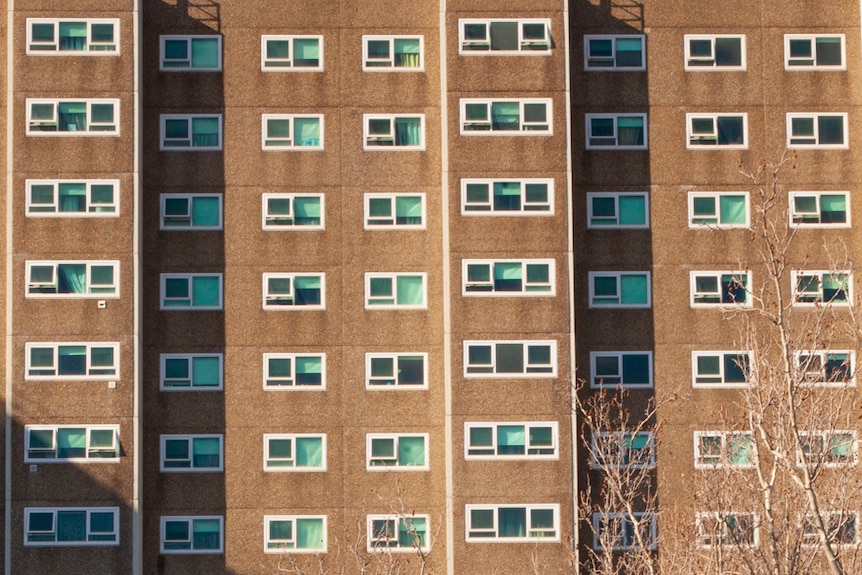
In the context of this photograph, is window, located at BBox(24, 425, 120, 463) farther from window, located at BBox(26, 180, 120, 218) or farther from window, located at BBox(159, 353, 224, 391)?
window, located at BBox(26, 180, 120, 218)

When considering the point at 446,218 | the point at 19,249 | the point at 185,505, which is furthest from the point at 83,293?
the point at 446,218

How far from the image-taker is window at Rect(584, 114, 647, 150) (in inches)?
1852

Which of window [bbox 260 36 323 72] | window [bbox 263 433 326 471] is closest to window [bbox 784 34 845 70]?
window [bbox 260 36 323 72]

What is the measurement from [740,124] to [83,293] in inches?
844

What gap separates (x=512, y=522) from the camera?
145 feet

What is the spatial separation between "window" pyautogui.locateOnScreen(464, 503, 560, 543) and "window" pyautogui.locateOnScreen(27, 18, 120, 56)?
18.2m

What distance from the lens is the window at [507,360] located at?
1759 inches

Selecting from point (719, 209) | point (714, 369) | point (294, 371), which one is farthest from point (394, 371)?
point (719, 209)

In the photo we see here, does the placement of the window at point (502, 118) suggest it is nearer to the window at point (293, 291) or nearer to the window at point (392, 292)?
the window at point (392, 292)

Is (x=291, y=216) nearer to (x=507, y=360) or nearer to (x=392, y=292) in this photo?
(x=392, y=292)

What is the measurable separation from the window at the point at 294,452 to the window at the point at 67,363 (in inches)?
207

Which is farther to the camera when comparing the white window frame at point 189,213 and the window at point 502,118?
the white window frame at point 189,213

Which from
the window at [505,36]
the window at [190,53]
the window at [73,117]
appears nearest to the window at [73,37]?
the window at [73,117]

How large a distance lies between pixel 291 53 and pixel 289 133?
103 inches
